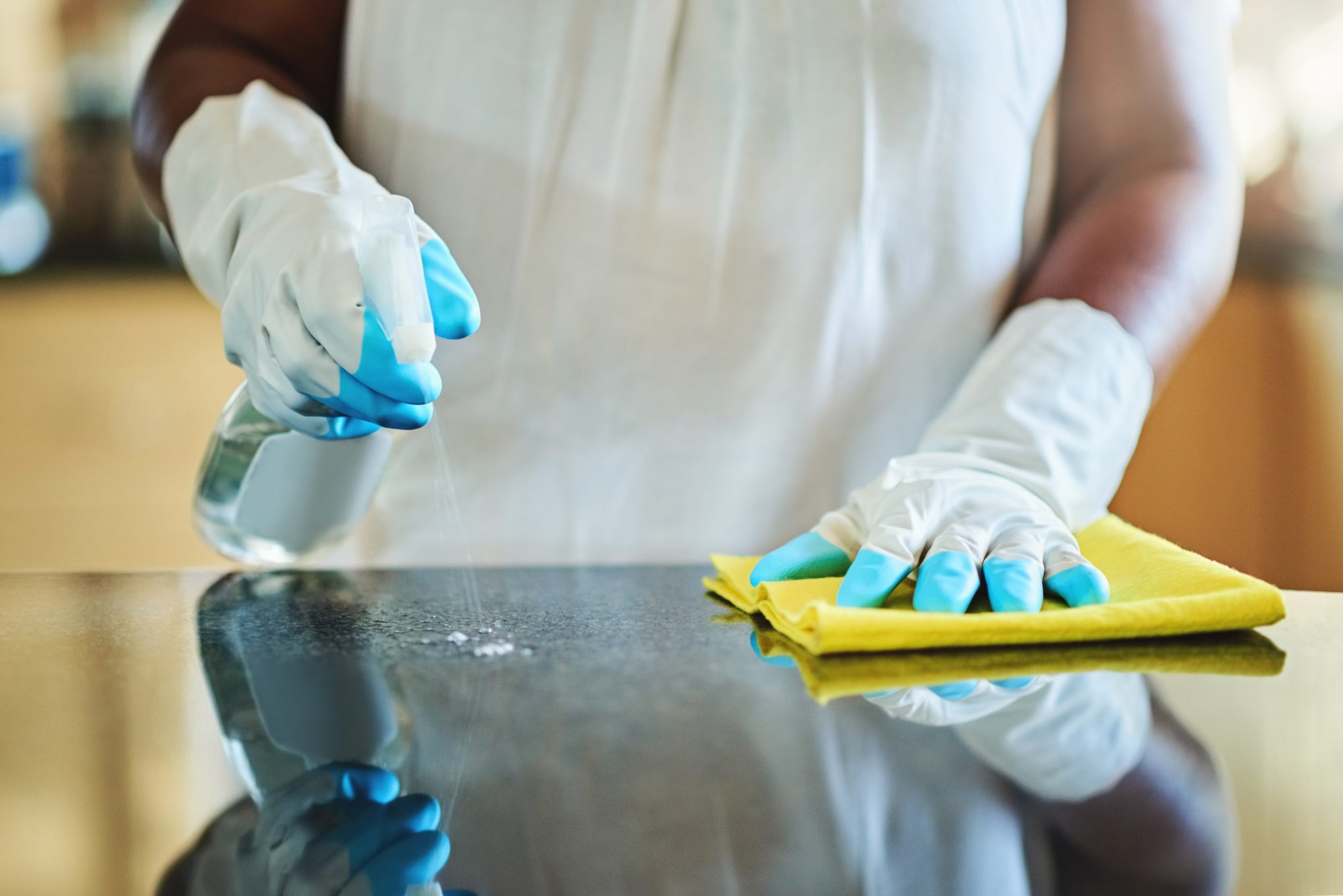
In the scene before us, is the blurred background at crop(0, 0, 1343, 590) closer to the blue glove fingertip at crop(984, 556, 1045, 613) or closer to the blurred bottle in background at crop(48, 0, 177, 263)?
the blurred bottle in background at crop(48, 0, 177, 263)

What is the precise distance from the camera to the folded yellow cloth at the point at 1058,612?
51 cm

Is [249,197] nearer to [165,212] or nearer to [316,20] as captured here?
[165,212]

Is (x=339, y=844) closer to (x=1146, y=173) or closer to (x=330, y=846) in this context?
(x=330, y=846)

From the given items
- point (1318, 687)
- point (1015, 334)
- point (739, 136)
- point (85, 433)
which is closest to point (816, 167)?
point (739, 136)

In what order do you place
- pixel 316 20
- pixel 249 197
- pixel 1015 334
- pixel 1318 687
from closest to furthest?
pixel 1318 687 < pixel 249 197 < pixel 1015 334 < pixel 316 20

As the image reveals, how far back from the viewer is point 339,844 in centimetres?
29

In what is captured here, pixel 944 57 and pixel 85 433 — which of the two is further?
pixel 85 433

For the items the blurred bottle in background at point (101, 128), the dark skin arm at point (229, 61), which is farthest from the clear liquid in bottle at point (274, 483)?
the blurred bottle in background at point (101, 128)

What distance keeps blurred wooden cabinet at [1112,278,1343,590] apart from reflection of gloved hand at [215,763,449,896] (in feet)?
6.03

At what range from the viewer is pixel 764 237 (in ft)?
3.03

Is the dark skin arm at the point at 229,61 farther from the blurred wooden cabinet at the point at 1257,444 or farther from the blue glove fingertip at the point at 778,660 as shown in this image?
the blurred wooden cabinet at the point at 1257,444

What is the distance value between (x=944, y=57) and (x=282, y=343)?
61 cm

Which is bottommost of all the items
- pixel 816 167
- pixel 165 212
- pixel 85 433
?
pixel 85 433

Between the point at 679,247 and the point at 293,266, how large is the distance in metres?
0.39
